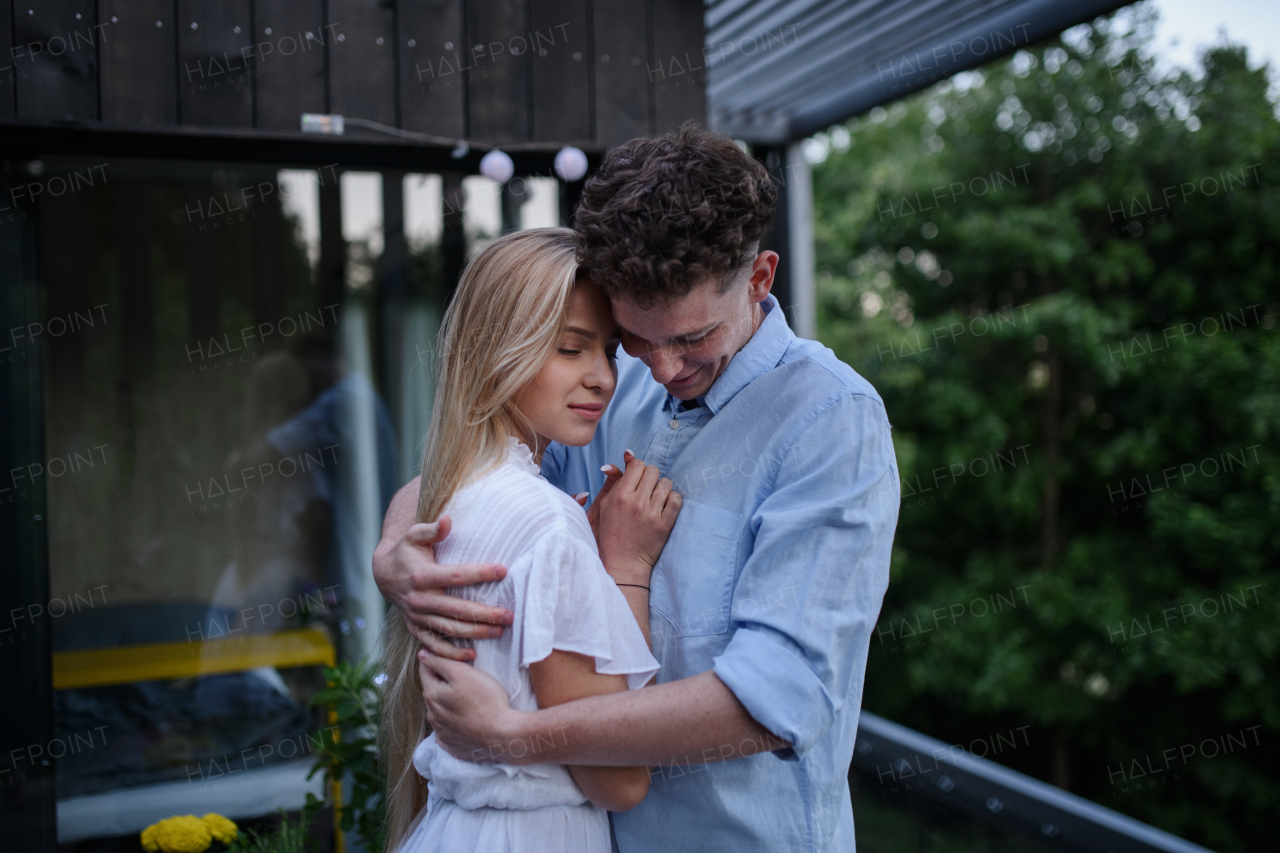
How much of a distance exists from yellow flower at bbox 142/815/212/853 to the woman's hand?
1.27 metres

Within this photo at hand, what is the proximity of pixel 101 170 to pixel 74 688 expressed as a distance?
56.4 inches

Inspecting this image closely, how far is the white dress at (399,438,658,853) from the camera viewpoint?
1.12m

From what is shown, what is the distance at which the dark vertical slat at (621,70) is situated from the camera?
249cm

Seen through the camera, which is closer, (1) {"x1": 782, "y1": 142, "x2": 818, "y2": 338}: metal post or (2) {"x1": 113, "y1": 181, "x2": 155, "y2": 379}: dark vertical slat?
(2) {"x1": 113, "y1": 181, "x2": 155, "y2": 379}: dark vertical slat

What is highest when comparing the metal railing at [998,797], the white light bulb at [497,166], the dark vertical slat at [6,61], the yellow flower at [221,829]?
the dark vertical slat at [6,61]

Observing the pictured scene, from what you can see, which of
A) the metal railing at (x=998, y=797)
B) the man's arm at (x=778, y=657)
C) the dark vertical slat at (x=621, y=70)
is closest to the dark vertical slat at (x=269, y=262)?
the dark vertical slat at (x=621, y=70)

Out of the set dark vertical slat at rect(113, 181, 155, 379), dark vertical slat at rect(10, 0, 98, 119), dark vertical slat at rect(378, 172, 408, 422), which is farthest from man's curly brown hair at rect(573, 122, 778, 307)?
dark vertical slat at rect(113, 181, 155, 379)

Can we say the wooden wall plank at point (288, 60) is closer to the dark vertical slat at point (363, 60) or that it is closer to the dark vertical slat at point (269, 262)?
the dark vertical slat at point (363, 60)

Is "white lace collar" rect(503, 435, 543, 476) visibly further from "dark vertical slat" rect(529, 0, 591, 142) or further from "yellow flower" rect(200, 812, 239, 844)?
"dark vertical slat" rect(529, 0, 591, 142)

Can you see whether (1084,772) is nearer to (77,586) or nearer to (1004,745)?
(1004,745)

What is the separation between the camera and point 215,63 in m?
2.15

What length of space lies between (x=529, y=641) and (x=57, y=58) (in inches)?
73.5

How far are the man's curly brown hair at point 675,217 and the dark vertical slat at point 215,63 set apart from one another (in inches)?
54.6

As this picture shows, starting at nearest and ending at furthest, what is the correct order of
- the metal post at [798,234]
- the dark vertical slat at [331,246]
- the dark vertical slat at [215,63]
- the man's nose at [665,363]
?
the man's nose at [665,363]
the dark vertical slat at [215,63]
the dark vertical slat at [331,246]
the metal post at [798,234]
